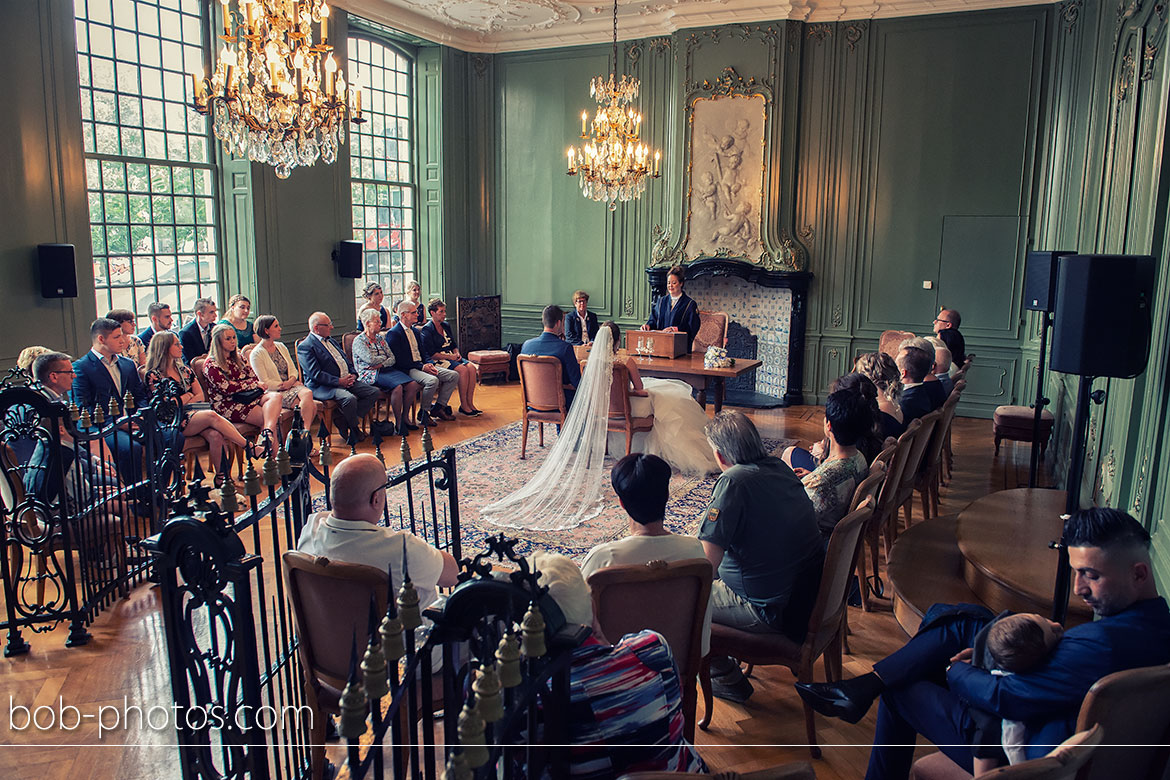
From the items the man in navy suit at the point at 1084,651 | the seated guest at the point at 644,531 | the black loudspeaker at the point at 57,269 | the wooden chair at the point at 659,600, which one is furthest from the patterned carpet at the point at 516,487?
the black loudspeaker at the point at 57,269

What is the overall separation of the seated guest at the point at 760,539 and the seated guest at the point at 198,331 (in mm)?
5718

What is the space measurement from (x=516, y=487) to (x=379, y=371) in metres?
2.56

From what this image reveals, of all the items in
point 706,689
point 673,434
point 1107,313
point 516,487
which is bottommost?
point 516,487

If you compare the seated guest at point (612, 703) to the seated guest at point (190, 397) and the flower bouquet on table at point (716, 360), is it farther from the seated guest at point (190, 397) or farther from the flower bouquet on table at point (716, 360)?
the flower bouquet on table at point (716, 360)

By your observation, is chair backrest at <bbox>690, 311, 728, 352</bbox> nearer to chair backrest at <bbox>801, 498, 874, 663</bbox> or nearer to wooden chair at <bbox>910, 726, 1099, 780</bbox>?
chair backrest at <bbox>801, 498, 874, 663</bbox>

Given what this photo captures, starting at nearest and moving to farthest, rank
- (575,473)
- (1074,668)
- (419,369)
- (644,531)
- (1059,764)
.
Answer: (1059,764) → (1074,668) → (644,531) → (575,473) → (419,369)

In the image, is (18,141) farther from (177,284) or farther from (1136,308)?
(1136,308)

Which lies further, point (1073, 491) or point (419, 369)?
point (419, 369)

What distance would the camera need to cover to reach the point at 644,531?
288cm

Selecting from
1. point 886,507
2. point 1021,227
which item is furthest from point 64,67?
point 1021,227

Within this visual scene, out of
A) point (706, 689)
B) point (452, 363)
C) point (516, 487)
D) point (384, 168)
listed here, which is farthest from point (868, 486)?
point (384, 168)

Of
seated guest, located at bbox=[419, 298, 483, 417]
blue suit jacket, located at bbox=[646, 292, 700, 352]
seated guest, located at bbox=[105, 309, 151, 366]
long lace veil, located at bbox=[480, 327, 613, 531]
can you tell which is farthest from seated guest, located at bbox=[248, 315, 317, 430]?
blue suit jacket, located at bbox=[646, 292, 700, 352]

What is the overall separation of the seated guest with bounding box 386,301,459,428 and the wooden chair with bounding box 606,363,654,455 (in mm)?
2264

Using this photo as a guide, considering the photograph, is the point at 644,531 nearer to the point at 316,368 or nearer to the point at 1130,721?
the point at 1130,721
